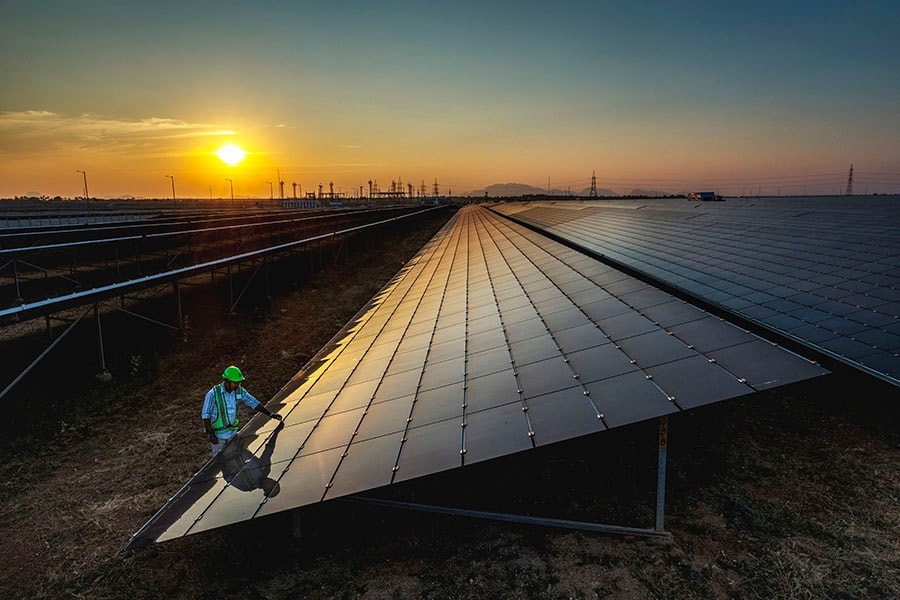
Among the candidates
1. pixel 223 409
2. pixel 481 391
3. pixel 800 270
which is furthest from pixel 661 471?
pixel 800 270

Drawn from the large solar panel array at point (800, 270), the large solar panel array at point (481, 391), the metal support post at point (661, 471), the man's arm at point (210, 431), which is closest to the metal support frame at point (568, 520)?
the metal support post at point (661, 471)

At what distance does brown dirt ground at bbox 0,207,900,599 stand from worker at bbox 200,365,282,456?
194 cm

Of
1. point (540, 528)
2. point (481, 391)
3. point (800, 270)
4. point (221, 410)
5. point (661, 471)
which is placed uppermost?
point (800, 270)

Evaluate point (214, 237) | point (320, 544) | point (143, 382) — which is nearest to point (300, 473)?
point (320, 544)

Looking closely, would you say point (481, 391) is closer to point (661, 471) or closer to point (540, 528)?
point (540, 528)

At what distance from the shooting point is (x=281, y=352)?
21891mm

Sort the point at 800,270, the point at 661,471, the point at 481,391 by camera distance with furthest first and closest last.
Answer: the point at 800,270
the point at 481,391
the point at 661,471

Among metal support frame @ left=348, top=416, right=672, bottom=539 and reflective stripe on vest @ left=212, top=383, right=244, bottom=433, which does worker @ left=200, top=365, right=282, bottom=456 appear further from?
metal support frame @ left=348, top=416, right=672, bottom=539

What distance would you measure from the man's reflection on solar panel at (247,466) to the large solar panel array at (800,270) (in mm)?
13540

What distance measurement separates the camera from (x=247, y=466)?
29.2ft

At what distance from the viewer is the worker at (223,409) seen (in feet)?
32.3

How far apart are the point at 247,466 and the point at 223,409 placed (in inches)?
71.6

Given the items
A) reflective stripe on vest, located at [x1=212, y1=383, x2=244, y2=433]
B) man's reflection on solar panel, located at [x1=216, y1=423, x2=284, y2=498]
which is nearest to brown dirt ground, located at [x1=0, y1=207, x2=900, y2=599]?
man's reflection on solar panel, located at [x1=216, y1=423, x2=284, y2=498]

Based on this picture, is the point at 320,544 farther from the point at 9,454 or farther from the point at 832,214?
the point at 832,214
